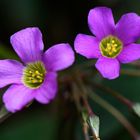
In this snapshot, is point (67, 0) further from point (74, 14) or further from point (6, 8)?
point (6, 8)

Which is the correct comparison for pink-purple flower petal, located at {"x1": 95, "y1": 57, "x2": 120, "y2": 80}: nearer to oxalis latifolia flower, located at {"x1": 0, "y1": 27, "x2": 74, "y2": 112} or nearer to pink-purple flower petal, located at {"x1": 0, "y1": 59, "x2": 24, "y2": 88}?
oxalis latifolia flower, located at {"x1": 0, "y1": 27, "x2": 74, "y2": 112}

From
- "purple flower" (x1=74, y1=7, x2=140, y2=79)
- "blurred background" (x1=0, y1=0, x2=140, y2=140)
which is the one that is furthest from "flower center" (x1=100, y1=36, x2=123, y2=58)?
"blurred background" (x1=0, y1=0, x2=140, y2=140)

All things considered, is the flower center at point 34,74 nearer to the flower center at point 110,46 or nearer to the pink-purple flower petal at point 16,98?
the pink-purple flower petal at point 16,98

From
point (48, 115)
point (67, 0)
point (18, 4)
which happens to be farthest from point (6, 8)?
point (48, 115)

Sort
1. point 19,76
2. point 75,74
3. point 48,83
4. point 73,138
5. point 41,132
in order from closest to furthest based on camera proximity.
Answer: point 48,83
point 19,76
point 75,74
point 73,138
point 41,132

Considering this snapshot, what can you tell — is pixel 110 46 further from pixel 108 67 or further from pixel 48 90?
pixel 48 90

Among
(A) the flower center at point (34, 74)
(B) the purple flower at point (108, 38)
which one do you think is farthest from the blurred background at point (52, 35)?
(B) the purple flower at point (108, 38)

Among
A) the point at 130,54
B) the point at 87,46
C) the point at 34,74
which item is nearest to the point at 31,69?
the point at 34,74
